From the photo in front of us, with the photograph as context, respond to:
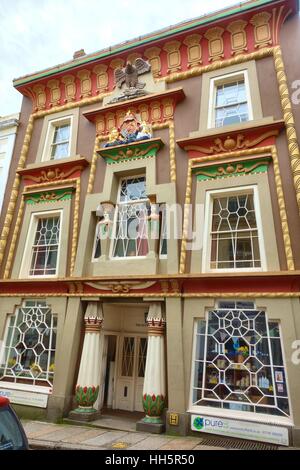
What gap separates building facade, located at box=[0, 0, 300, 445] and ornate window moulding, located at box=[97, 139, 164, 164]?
0.14 ft

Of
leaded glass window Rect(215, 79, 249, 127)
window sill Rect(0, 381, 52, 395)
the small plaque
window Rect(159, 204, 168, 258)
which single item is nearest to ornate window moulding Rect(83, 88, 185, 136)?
leaded glass window Rect(215, 79, 249, 127)

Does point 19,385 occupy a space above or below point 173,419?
above

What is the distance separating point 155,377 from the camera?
7.88 meters

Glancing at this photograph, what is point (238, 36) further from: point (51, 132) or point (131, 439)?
point (131, 439)

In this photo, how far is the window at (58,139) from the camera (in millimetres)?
11998

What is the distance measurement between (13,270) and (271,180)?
8.17 m

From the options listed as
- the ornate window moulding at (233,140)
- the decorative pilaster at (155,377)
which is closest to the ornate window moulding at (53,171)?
the ornate window moulding at (233,140)

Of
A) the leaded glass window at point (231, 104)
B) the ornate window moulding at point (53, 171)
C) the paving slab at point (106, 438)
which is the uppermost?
the leaded glass window at point (231, 104)

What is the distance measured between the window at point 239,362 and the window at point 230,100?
530 centimetres

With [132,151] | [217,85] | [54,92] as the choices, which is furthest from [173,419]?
[54,92]

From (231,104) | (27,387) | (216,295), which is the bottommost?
(27,387)

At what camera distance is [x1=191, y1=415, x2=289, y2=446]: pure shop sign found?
21.4ft

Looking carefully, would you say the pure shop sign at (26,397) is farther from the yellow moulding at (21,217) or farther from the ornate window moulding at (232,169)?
the ornate window moulding at (232,169)

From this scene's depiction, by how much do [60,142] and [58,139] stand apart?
36 cm
